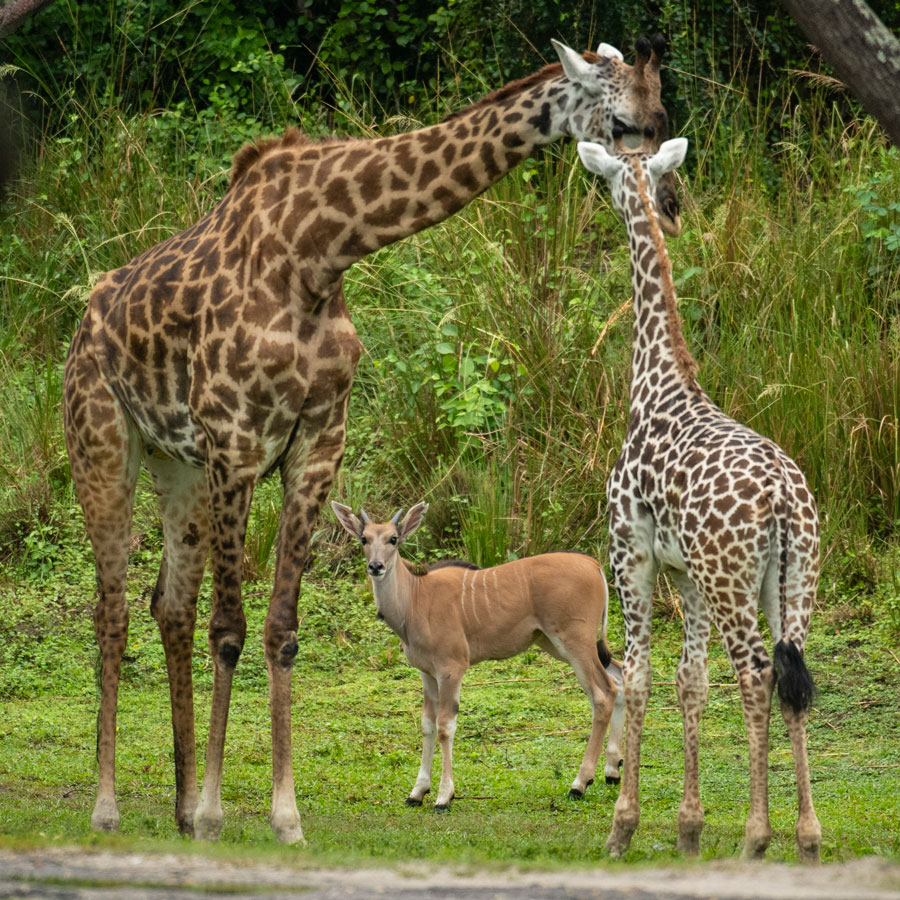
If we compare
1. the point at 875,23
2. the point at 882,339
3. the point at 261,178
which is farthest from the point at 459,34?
the point at 875,23

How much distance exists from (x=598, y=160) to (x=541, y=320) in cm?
509

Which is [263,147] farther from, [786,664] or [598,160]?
[786,664]

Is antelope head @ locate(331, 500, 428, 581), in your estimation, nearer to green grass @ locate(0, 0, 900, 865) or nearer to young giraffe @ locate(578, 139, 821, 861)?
green grass @ locate(0, 0, 900, 865)

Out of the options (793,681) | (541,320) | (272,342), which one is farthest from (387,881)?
(541,320)

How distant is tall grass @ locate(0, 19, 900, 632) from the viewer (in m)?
10.5

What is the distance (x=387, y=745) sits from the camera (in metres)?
8.30

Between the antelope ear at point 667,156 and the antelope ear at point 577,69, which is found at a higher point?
the antelope ear at point 577,69

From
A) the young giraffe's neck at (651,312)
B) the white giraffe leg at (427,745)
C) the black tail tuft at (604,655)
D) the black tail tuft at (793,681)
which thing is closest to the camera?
the black tail tuft at (793,681)

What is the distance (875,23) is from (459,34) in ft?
33.1

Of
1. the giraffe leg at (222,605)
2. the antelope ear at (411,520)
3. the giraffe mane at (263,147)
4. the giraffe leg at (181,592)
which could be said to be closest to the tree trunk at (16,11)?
the giraffe mane at (263,147)

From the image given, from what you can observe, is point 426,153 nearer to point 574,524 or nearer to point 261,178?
point 261,178

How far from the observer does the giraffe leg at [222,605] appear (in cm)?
606

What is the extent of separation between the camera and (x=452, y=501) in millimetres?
11062

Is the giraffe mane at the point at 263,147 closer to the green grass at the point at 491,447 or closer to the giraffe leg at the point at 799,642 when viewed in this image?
the giraffe leg at the point at 799,642
